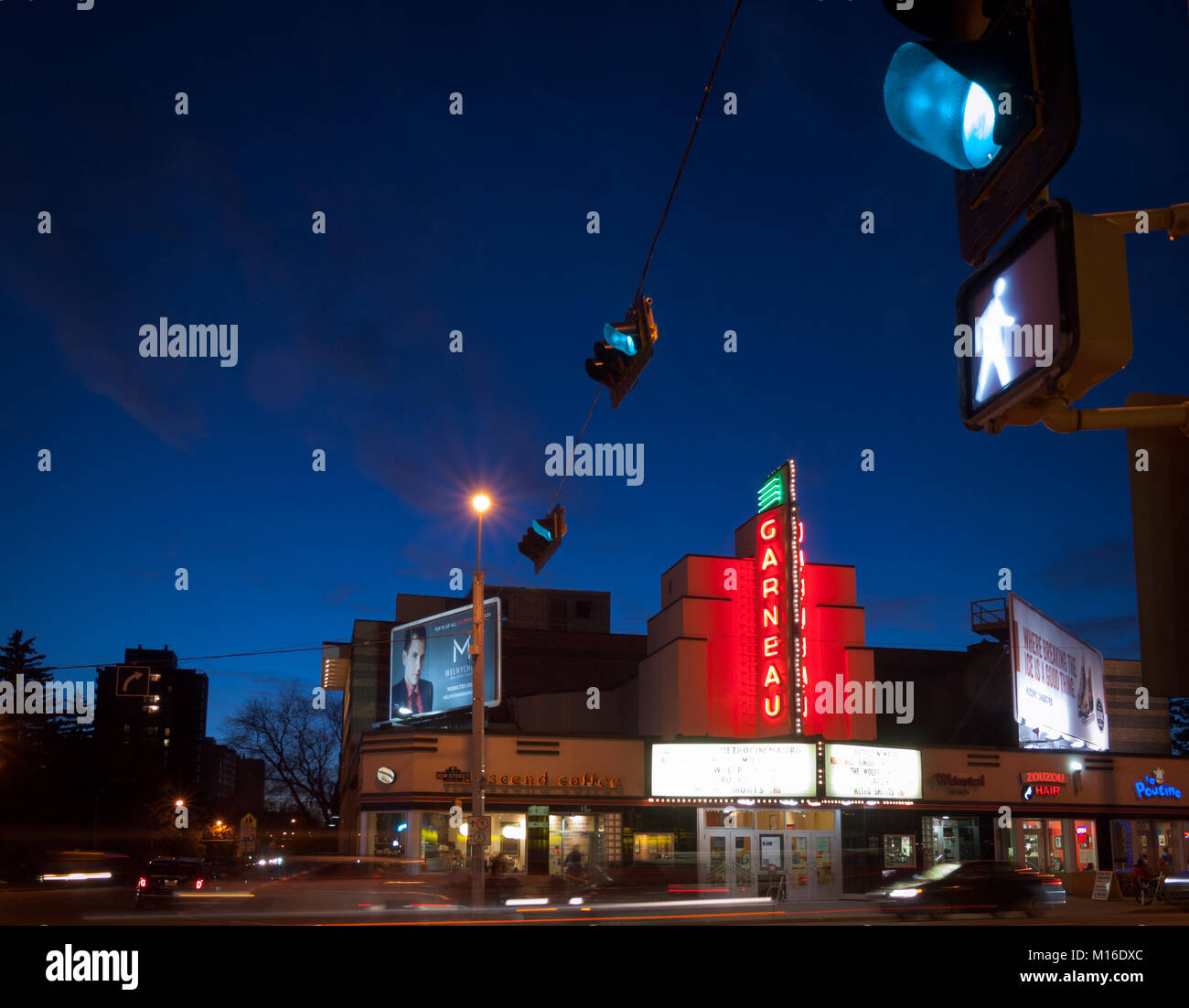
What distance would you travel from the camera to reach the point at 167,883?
2644cm

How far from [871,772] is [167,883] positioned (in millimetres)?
23335

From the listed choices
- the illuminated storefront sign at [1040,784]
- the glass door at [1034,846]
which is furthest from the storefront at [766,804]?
the glass door at [1034,846]

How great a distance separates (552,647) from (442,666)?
57.5 feet

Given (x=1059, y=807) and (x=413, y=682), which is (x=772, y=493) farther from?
(x=413, y=682)

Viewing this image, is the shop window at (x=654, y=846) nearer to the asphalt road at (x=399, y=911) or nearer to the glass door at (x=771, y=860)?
the glass door at (x=771, y=860)

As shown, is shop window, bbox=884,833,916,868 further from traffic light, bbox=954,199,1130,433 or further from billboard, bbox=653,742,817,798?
traffic light, bbox=954,199,1130,433

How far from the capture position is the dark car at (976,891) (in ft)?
76.2

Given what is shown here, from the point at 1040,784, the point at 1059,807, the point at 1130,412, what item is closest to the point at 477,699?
the point at 1130,412

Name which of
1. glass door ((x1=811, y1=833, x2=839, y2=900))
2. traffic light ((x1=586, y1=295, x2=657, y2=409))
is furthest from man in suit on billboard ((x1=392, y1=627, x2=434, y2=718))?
traffic light ((x1=586, y1=295, x2=657, y2=409))

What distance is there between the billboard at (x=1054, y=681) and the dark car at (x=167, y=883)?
28.7m

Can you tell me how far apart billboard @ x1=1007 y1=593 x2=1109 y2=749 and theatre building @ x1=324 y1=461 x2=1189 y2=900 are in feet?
0.45

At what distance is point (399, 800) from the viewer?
34.4 meters

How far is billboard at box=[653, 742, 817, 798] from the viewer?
3572 centimetres
